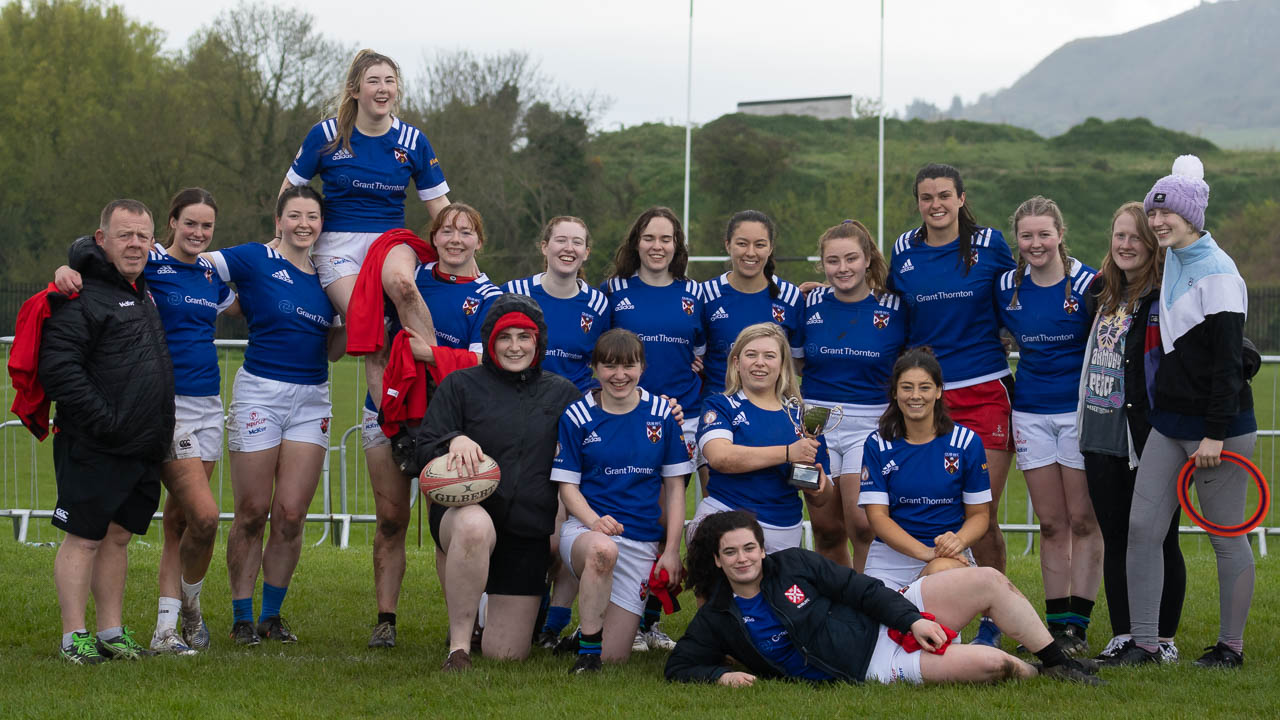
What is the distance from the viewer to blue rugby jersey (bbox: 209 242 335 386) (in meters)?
5.75

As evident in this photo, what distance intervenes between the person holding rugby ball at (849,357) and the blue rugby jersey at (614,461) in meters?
0.86

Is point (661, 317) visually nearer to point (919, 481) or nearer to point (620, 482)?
point (620, 482)

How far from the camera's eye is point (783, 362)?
210 inches

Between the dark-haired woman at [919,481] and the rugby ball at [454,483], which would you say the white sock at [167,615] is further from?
the dark-haired woman at [919,481]

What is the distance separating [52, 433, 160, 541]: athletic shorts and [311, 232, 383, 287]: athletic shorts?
51.4 inches

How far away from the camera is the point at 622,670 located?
16.4 ft

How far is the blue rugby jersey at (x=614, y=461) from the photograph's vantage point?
521 cm

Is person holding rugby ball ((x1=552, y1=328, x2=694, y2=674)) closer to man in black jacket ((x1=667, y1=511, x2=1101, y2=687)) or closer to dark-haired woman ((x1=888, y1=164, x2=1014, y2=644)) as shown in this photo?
man in black jacket ((x1=667, y1=511, x2=1101, y2=687))

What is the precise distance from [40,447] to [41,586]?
407 inches

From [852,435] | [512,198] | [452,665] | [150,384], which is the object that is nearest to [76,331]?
[150,384]

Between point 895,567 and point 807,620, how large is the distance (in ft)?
2.03

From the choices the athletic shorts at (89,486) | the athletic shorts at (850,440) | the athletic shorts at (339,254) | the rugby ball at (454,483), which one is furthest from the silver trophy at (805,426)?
the athletic shorts at (89,486)

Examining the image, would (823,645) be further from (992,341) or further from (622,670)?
(992,341)

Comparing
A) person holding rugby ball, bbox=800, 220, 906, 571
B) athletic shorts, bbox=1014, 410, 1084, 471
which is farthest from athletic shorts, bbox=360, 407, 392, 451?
athletic shorts, bbox=1014, 410, 1084, 471
